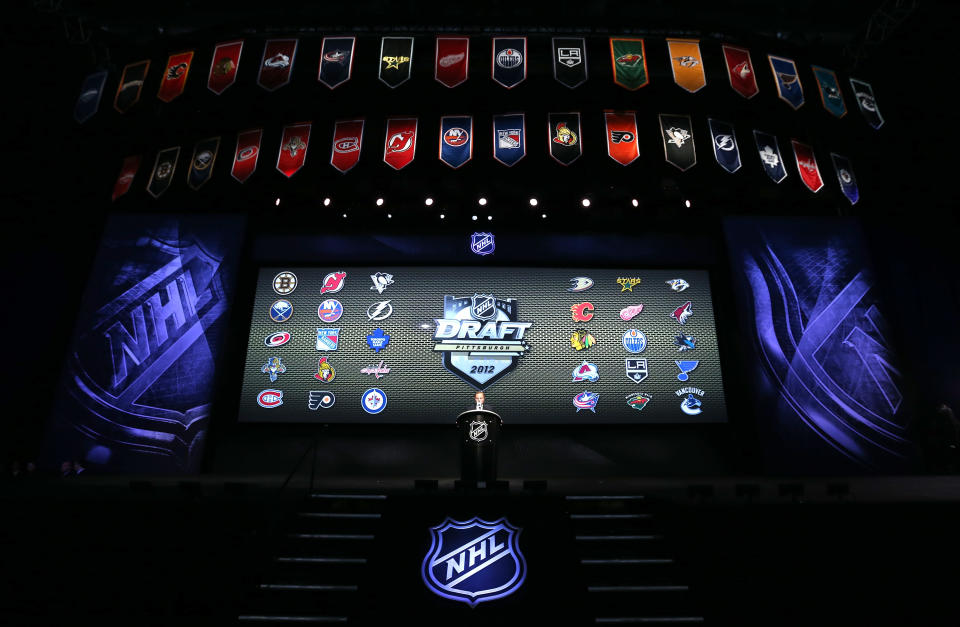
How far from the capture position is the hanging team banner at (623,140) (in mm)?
7410

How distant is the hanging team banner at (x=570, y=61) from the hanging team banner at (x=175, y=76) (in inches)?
199

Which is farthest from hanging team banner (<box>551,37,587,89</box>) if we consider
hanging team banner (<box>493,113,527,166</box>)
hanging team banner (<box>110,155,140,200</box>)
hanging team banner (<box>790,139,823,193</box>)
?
hanging team banner (<box>110,155,140,200</box>)

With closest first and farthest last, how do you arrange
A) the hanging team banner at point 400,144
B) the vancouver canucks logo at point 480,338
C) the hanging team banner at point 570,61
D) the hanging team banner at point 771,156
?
the hanging team banner at point 570,61, the hanging team banner at point 400,144, the hanging team banner at point 771,156, the vancouver canucks logo at point 480,338

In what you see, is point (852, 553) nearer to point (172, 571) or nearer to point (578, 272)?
point (172, 571)

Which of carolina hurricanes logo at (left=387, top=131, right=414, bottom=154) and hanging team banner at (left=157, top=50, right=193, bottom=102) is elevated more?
hanging team banner at (left=157, top=50, right=193, bottom=102)

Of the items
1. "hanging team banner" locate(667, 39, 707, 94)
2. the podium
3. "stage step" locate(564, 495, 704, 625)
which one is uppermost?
"hanging team banner" locate(667, 39, 707, 94)

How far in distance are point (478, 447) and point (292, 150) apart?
5.35 m

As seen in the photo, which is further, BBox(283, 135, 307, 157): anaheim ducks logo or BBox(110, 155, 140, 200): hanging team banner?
BBox(110, 155, 140, 200): hanging team banner

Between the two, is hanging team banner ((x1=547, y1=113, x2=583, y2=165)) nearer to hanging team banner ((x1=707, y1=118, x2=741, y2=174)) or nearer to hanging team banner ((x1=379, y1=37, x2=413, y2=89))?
hanging team banner ((x1=707, y1=118, x2=741, y2=174))

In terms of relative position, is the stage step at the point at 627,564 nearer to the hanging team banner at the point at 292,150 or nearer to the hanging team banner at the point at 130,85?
the hanging team banner at the point at 292,150

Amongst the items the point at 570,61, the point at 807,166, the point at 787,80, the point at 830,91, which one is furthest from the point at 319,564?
the point at 830,91

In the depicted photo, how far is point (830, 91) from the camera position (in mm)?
7727

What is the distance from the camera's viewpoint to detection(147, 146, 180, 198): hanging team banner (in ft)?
26.7

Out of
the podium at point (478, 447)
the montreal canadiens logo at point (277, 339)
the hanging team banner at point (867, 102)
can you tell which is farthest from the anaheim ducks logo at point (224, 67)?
the hanging team banner at point (867, 102)
